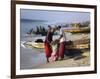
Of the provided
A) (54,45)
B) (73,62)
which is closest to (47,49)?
(54,45)

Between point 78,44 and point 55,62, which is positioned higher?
point 78,44

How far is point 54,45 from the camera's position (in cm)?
206

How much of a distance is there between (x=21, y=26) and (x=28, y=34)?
0.33ft

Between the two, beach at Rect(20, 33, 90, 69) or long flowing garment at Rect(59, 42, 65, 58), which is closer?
beach at Rect(20, 33, 90, 69)

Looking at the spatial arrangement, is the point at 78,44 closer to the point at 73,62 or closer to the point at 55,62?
the point at 73,62

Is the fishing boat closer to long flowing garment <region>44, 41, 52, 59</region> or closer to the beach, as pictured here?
the beach

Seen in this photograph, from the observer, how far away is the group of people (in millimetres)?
2039

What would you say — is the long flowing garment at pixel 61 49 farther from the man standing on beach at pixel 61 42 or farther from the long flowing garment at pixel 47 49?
the long flowing garment at pixel 47 49

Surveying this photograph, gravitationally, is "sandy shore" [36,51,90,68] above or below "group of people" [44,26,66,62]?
below

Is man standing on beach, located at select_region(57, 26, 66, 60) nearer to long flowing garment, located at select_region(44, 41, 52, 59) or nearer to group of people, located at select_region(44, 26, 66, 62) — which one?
group of people, located at select_region(44, 26, 66, 62)

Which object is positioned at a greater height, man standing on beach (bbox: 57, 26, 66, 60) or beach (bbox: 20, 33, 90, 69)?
man standing on beach (bbox: 57, 26, 66, 60)

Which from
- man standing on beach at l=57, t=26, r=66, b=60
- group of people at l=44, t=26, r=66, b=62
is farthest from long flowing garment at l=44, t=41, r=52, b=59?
man standing on beach at l=57, t=26, r=66, b=60

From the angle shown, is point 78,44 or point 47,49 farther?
point 78,44

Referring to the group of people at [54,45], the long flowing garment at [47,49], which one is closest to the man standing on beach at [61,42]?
the group of people at [54,45]
